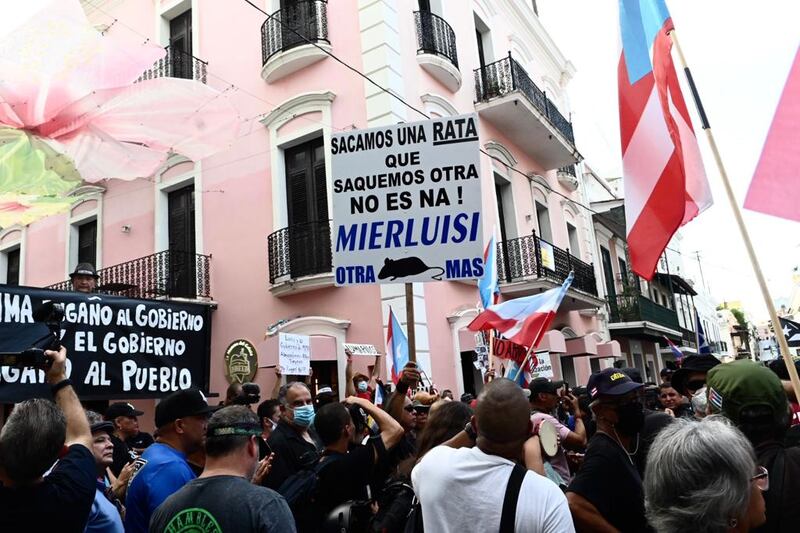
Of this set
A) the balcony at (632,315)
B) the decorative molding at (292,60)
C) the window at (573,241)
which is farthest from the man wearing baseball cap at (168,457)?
the balcony at (632,315)

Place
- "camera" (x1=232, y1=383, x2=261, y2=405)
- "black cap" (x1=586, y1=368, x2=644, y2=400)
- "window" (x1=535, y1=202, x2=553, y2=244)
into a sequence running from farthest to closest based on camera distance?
"window" (x1=535, y1=202, x2=553, y2=244)
"camera" (x1=232, y1=383, x2=261, y2=405)
"black cap" (x1=586, y1=368, x2=644, y2=400)

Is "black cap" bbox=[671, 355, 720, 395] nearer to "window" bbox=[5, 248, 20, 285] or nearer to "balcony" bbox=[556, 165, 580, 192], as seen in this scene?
"balcony" bbox=[556, 165, 580, 192]

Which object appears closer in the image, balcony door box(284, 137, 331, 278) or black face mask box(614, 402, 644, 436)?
black face mask box(614, 402, 644, 436)

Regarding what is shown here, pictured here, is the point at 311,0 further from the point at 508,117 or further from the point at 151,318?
the point at 151,318

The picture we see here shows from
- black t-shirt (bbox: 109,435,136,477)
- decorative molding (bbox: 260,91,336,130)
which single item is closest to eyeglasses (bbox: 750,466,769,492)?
black t-shirt (bbox: 109,435,136,477)

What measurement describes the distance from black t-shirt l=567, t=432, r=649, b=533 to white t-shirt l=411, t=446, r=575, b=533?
58cm

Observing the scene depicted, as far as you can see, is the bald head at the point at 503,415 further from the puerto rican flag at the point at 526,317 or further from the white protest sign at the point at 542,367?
the white protest sign at the point at 542,367

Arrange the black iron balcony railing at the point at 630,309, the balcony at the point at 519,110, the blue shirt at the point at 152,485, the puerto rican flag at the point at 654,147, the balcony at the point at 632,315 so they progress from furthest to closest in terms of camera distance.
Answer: the black iron balcony railing at the point at 630,309 → the balcony at the point at 632,315 → the balcony at the point at 519,110 → the puerto rican flag at the point at 654,147 → the blue shirt at the point at 152,485

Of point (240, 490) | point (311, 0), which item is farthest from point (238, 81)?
point (240, 490)

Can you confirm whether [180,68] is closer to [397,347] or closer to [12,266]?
[12,266]

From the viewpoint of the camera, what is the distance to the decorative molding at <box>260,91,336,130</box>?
10.9 metres

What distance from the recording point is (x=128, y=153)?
4625mm

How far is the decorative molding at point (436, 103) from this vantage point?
1132 cm

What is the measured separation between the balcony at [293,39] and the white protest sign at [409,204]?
22.6 feet
